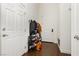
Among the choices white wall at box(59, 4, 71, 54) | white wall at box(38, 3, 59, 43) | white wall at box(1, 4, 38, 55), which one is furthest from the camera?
white wall at box(59, 4, 71, 54)

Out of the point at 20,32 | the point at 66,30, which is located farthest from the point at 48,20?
the point at 66,30

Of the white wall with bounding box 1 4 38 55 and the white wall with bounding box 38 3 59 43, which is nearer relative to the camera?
the white wall with bounding box 38 3 59 43

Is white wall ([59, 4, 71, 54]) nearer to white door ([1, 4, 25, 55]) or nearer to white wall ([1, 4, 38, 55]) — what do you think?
white wall ([1, 4, 38, 55])

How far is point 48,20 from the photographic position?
1965 mm

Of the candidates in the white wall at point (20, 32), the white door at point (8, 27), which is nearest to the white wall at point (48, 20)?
the white wall at point (20, 32)

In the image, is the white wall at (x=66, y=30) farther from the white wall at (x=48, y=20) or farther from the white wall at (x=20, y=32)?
the white wall at (x=48, y=20)

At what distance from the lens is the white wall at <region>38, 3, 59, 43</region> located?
189 cm

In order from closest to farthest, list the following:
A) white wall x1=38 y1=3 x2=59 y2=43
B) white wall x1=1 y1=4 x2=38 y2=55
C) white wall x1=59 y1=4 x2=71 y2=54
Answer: white wall x1=38 y1=3 x2=59 y2=43, white wall x1=1 y1=4 x2=38 y2=55, white wall x1=59 y1=4 x2=71 y2=54

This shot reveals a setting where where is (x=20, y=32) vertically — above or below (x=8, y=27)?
below

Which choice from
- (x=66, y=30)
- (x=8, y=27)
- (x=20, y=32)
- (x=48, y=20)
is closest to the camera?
(x=48, y=20)

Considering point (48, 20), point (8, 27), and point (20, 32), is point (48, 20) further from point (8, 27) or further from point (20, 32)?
point (20, 32)

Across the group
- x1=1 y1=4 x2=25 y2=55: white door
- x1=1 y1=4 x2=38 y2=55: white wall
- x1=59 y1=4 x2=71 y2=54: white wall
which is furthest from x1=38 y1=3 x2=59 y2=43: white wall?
x1=59 y1=4 x2=71 y2=54: white wall

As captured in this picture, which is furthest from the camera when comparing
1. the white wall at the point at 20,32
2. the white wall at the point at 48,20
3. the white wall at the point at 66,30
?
the white wall at the point at 66,30

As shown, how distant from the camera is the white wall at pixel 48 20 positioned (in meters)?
1.89
